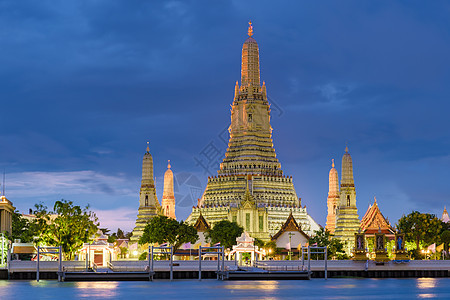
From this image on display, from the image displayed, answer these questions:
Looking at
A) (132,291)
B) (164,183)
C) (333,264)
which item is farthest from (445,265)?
(164,183)

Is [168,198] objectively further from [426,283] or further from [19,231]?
[426,283]

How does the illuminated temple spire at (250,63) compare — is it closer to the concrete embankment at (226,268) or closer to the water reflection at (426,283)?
the concrete embankment at (226,268)

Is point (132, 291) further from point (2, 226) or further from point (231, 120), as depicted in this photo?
point (231, 120)

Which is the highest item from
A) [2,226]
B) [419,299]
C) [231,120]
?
[231,120]

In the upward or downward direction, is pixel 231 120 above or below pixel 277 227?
above

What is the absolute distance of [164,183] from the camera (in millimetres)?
170750

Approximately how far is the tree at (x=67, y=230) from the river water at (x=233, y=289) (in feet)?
27.4

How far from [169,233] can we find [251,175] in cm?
3024

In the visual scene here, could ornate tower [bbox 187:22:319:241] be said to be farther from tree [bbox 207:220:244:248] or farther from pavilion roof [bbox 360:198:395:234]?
tree [bbox 207:220:244:248]

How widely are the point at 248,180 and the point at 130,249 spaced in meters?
20.8

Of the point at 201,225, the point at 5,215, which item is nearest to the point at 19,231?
the point at 5,215

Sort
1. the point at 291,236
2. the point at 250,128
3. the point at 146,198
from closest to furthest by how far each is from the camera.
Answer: the point at 291,236 < the point at 146,198 < the point at 250,128

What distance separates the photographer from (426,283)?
104 meters

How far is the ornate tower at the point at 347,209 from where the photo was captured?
461 feet
